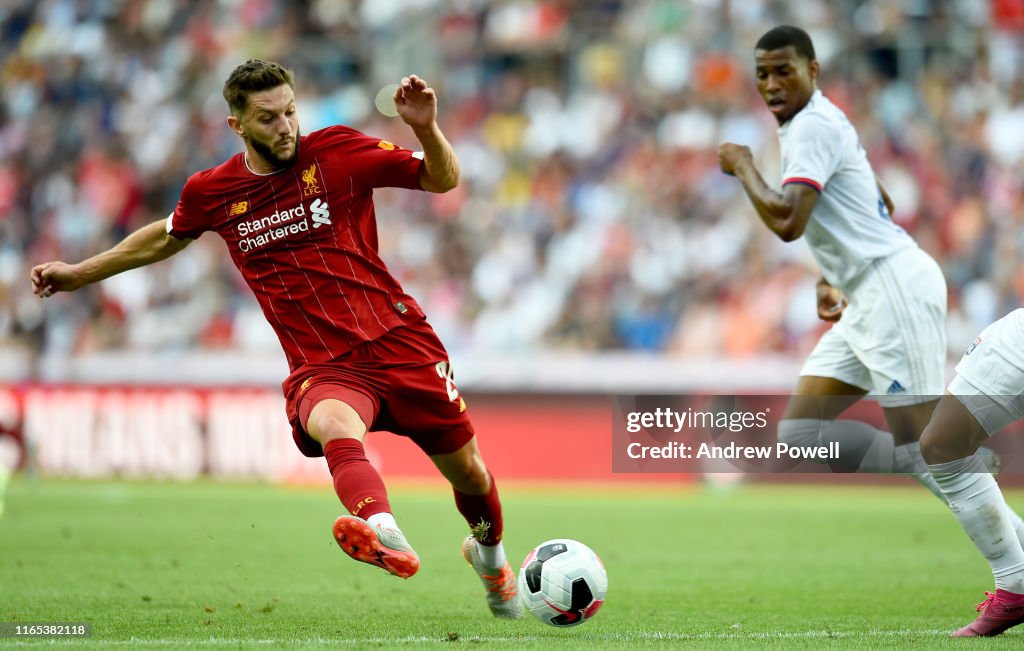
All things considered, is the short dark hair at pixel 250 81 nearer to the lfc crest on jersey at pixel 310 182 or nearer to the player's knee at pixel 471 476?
the lfc crest on jersey at pixel 310 182

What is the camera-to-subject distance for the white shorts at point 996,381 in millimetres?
6008

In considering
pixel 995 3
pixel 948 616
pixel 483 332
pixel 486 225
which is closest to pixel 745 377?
pixel 483 332

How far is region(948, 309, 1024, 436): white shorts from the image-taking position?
6008 mm

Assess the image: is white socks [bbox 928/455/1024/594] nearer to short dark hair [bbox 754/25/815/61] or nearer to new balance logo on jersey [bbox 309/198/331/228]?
short dark hair [bbox 754/25/815/61]

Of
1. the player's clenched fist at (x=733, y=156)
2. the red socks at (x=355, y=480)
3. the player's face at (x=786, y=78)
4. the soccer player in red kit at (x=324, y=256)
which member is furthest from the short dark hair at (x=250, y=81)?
the player's face at (x=786, y=78)

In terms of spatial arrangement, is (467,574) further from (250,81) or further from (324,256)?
(250,81)

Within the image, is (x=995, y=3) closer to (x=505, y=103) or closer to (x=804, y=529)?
(x=505, y=103)

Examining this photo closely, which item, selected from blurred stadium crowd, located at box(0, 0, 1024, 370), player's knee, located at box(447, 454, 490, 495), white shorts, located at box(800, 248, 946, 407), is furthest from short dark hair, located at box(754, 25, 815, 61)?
blurred stadium crowd, located at box(0, 0, 1024, 370)

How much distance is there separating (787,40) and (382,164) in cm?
205

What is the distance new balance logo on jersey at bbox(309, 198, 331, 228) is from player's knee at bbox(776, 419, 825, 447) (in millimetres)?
2534

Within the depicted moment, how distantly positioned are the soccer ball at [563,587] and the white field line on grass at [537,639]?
162 mm

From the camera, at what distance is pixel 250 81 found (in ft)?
20.8

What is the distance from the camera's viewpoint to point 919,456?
6703 mm

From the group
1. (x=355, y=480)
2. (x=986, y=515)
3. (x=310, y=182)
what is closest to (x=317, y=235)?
(x=310, y=182)
